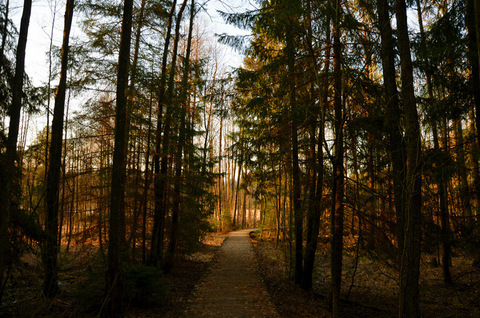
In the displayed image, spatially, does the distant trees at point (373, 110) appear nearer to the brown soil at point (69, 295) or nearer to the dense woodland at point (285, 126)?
the dense woodland at point (285, 126)

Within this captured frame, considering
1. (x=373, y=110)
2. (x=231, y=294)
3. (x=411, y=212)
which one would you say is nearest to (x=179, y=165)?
(x=231, y=294)

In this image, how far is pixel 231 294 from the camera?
8.20 metres

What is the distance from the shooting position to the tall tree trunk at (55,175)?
7020 mm

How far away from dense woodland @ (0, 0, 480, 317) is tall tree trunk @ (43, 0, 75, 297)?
0.04 m

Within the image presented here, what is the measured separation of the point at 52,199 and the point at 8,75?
3.25 metres

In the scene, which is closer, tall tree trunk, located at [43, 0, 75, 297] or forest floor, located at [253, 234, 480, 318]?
tall tree trunk, located at [43, 0, 75, 297]

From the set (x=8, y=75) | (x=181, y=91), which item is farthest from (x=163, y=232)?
(x=8, y=75)

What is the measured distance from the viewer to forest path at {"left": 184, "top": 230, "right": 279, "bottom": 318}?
262 inches

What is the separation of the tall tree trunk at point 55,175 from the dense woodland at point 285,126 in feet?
0.12

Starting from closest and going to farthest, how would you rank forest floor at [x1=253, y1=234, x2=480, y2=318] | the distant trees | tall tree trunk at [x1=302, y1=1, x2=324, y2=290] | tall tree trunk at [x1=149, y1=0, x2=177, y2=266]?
1. the distant trees
2. tall tree trunk at [x1=302, y1=1, x2=324, y2=290]
3. forest floor at [x1=253, y1=234, x2=480, y2=318]
4. tall tree trunk at [x1=149, y1=0, x2=177, y2=266]

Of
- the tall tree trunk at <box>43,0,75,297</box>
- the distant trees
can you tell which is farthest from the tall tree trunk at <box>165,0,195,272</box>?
the tall tree trunk at <box>43,0,75,297</box>

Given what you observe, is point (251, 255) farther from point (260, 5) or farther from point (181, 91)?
point (260, 5)

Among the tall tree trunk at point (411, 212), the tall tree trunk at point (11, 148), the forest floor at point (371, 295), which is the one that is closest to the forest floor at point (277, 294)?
the forest floor at point (371, 295)

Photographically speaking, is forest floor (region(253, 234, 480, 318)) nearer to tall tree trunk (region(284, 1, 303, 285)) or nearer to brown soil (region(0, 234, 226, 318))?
tall tree trunk (region(284, 1, 303, 285))
